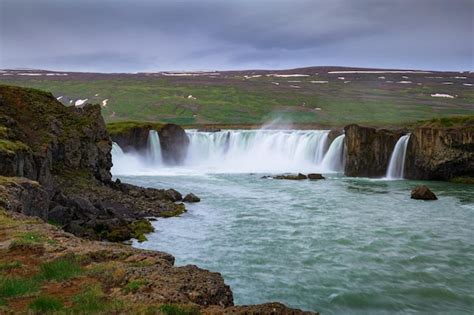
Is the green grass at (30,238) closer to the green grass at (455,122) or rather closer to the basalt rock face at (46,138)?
the basalt rock face at (46,138)

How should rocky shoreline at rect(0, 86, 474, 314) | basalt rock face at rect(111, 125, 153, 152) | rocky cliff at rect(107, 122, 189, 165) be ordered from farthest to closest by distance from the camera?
rocky cliff at rect(107, 122, 189, 165)
basalt rock face at rect(111, 125, 153, 152)
rocky shoreline at rect(0, 86, 474, 314)

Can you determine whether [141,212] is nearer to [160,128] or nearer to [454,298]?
[454,298]

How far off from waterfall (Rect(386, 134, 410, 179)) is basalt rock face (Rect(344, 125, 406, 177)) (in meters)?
0.57

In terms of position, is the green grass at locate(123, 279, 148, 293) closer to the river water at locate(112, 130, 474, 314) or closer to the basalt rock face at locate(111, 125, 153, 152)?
the river water at locate(112, 130, 474, 314)

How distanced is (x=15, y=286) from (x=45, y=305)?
1453mm

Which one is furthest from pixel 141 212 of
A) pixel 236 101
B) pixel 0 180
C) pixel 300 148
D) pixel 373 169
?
pixel 236 101

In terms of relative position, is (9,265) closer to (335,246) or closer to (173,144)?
(335,246)

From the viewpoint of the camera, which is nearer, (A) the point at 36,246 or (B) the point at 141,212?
(A) the point at 36,246

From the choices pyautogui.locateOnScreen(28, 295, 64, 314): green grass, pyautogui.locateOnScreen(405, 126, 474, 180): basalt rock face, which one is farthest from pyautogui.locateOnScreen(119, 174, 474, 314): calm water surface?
pyautogui.locateOnScreen(405, 126, 474, 180): basalt rock face

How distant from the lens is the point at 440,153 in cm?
5975

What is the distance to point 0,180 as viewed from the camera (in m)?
23.0

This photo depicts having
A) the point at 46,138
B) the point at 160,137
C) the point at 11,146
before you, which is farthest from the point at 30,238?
the point at 160,137

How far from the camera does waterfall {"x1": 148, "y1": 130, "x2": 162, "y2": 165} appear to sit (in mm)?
82250

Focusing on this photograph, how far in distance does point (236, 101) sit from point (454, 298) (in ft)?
573
